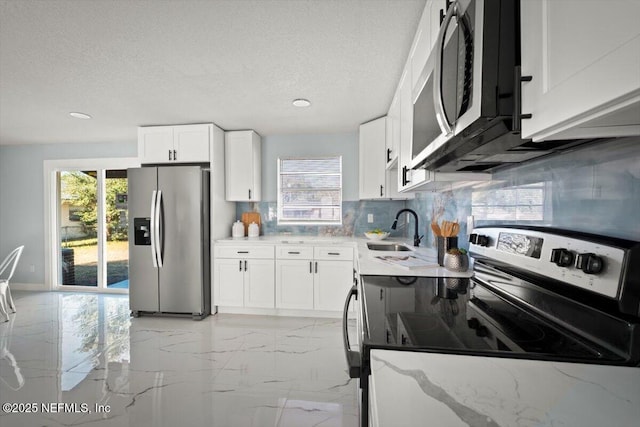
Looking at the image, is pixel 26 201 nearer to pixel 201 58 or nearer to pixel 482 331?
pixel 201 58

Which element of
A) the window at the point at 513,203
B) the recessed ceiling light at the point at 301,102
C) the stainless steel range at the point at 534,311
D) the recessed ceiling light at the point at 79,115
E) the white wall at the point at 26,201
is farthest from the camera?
the white wall at the point at 26,201

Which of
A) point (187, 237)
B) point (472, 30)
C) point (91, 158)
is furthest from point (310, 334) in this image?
point (91, 158)

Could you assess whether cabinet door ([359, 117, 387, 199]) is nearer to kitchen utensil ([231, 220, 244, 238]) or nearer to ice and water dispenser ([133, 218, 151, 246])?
kitchen utensil ([231, 220, 244, 238])

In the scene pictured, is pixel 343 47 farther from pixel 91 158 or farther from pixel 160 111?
pixel 91 158

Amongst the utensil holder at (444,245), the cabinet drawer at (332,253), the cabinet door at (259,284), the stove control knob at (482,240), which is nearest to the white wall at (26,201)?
the cabinet door at (259,284)

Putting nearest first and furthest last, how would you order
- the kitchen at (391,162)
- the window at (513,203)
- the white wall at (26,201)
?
the kitchen at (391,162) < the window at (513,203) < the white wall at (26,201)

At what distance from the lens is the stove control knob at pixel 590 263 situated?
2.24 ft

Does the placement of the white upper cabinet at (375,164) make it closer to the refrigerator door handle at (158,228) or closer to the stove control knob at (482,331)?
the refrigerator door handle at (158,228)

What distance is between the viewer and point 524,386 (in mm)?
541

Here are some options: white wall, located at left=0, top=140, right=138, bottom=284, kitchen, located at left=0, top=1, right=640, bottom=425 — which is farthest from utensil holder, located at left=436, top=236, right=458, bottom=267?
white wall, located at left=0, top=140, right=138, bottom=284

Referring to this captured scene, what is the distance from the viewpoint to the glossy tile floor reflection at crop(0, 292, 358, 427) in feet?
5.81

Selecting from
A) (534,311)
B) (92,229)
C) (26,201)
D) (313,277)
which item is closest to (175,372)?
(313,277)

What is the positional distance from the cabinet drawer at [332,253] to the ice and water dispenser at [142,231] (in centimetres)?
197

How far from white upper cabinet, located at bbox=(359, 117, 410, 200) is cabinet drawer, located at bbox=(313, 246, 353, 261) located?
2.19 feet
